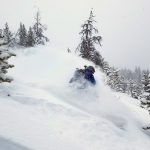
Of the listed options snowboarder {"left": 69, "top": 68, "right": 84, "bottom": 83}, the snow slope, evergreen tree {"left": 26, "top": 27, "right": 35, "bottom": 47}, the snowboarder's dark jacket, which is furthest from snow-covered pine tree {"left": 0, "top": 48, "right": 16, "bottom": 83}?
evergreen tree {"left": 26, "top": 27, "right": 35, "bottom": 47}

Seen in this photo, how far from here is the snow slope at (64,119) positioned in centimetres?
1098

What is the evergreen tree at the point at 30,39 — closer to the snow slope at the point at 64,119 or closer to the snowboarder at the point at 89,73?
the snow slope at the point at 64,119

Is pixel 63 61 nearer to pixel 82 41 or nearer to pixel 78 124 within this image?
pixel 82 41

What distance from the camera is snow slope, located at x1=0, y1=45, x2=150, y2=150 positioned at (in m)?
11.0

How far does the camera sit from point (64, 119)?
1392 cm

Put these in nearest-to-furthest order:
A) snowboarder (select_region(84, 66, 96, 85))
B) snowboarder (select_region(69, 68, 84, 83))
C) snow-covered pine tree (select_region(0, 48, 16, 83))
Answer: snow-covered pine tree (select_region(0, 48, 16, 83)) → snowboarder (select_region(84, 66, 96, 85)) → snowboarder (select_region(69, 68, 84, 83))

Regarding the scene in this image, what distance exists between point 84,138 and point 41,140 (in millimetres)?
2343

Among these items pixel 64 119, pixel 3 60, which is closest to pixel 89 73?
pixel 3 60

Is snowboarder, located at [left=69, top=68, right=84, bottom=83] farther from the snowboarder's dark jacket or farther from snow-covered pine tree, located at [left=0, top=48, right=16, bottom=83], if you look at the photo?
snow-covered pine tree, located at [left=0, top=48, right=16, bottom=83]

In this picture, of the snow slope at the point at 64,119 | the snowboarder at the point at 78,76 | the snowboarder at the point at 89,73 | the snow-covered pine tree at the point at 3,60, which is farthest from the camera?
the snowboarder at the point at 78,76

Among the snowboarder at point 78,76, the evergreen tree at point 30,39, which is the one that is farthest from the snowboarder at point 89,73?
the evergreen tree at point 30,39

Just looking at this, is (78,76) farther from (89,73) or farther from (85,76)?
(89,73)

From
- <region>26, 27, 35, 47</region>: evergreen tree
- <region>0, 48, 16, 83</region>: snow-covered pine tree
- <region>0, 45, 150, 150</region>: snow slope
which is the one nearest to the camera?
<region>0, 45, 150, 150</region>: snow slope

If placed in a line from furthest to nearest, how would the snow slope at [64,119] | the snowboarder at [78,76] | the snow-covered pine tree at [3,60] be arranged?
the snowboarder at [78,76]
the snow-covered pine tree at [3,60]
the snow slope at [64,119]
